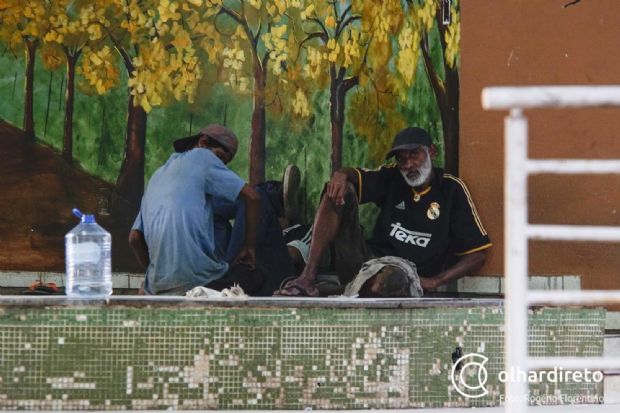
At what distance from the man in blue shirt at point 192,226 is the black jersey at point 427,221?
87 centimetres

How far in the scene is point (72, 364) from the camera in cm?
555

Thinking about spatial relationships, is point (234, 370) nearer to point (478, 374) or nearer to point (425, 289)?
point (478, 374)

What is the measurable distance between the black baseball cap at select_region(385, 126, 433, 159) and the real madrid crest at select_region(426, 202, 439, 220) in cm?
36

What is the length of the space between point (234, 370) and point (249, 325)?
0.72ft

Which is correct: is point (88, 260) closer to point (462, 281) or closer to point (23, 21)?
point (23, 21)

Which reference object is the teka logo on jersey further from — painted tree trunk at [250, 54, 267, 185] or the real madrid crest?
painted tree trunk at [250, 54, 267, 185]

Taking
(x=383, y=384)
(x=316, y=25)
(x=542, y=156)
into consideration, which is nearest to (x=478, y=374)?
(x=383, y=384)

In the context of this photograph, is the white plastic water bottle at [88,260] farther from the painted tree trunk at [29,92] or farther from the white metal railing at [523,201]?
the white metal railing at [523,201]

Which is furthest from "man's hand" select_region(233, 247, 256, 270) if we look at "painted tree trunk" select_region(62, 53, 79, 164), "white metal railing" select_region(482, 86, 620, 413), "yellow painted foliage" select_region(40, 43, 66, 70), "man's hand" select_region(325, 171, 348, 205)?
"white metal railing" select_region(482, 86, 620, 413)

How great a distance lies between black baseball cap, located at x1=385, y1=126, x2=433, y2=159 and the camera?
7.06 m

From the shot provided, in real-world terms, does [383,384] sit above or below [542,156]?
below

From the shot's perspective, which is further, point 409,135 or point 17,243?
point 17,243

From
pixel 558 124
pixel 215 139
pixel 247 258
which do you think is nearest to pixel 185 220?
pixel 247 258

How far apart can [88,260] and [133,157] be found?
4.10 ft
